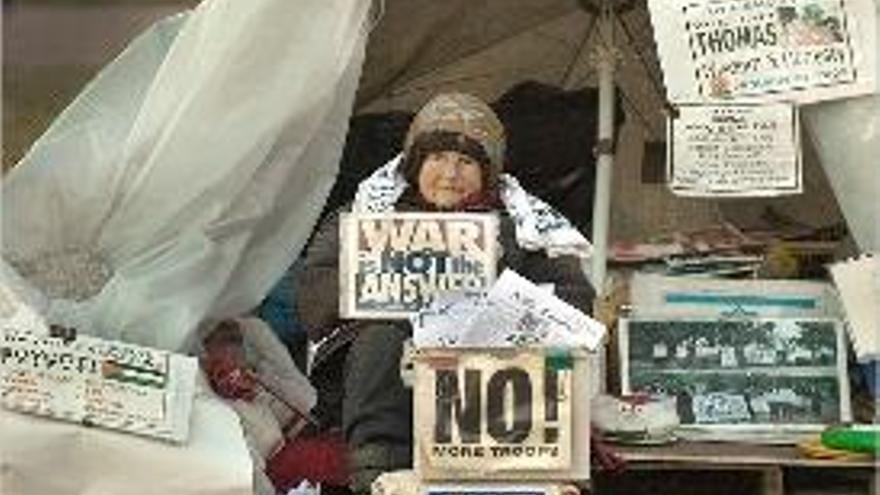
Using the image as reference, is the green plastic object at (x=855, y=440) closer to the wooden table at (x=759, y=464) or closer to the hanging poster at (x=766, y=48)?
the wooden table at (x=759, y=464)

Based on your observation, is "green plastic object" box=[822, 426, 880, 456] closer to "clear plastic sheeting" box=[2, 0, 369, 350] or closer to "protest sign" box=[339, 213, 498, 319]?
"protest sign" box=[339, 213, 498, 319]

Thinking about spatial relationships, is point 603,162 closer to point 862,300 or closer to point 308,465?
point 862,300

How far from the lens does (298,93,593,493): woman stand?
3.49 m

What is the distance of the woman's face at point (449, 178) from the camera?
378 cm

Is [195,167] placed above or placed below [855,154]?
below

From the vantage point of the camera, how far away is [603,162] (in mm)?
4359

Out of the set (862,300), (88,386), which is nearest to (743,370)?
(862,300)

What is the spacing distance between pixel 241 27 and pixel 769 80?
1.31 metres

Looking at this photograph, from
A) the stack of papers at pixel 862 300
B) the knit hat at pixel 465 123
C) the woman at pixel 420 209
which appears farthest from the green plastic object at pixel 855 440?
the knit hat at pixel 465 123

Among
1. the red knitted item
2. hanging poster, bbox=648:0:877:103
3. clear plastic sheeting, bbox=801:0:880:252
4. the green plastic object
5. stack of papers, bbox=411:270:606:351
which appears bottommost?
the red knitted item

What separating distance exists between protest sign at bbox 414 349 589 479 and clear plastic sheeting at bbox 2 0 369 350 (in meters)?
0.75

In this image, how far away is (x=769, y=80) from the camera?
395 centimetres

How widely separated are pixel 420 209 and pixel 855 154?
107 cm

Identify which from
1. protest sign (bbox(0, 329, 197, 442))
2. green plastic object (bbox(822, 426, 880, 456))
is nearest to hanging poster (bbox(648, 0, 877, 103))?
green plastic object (bbox(822, 426, 880, 456))
